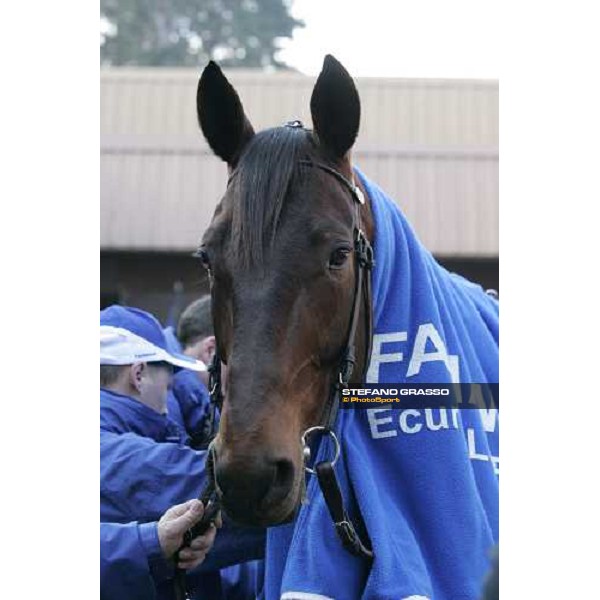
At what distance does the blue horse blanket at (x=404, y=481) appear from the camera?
1893 millimetres

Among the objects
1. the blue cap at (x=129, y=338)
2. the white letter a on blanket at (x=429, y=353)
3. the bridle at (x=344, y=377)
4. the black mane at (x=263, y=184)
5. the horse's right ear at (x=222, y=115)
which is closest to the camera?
the black mane at (x=263, y=184)

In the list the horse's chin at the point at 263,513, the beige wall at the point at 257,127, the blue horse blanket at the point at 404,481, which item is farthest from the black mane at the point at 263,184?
the beige wall at the point at 257,127

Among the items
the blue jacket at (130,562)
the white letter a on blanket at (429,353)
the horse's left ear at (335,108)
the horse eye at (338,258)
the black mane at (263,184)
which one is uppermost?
the horse's left ear at (335,108)

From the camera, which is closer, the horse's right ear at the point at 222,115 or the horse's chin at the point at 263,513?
the horse's chin at the point at 263,513

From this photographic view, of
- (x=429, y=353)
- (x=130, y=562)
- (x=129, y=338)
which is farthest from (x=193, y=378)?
(x=429, y=353)

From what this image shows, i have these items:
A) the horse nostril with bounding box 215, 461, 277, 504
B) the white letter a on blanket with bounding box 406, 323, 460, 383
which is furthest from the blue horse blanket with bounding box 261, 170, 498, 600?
the horse nostril with bounding box 215, 461, 277, 504

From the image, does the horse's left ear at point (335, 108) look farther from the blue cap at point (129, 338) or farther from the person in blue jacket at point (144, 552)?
the blue cap at point (129, 338)

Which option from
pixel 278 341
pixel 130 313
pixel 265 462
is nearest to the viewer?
pixel 265 462

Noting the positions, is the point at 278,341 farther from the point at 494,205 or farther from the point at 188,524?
the point at 494,205

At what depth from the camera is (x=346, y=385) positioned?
184 cm

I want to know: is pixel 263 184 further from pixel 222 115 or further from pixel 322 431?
pixel 322 431

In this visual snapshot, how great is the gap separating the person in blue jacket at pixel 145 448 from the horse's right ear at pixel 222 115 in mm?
871
